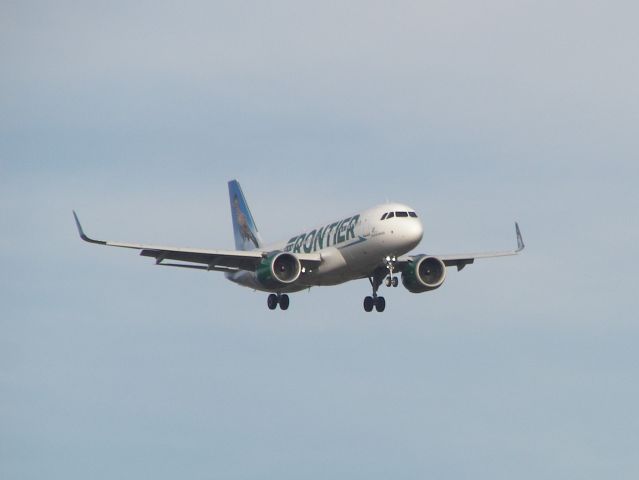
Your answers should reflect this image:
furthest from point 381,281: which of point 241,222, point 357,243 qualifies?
point 241,222

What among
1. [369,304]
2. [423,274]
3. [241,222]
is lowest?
[369,304]

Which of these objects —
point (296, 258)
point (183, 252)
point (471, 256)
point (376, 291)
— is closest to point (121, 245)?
point (183, 252)

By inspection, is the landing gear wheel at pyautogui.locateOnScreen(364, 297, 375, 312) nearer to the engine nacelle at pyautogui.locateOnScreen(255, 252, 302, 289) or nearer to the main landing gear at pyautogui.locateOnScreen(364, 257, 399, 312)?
the main landing gear at pyautogui.locateOnScreen(364, 257, 399, 312)

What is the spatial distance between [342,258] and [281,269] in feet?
10.3

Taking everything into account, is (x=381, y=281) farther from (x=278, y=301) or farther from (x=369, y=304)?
(x=278, y=301)

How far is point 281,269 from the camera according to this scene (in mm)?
71438

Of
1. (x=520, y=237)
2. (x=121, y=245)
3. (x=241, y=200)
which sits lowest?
(x=121, y=245)

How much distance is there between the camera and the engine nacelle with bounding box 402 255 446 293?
72438 millimetres

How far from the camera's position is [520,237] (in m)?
77.3

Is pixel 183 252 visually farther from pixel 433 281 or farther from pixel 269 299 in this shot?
pixel 433 281

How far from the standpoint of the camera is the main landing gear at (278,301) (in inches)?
2997

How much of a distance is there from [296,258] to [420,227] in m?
6.66

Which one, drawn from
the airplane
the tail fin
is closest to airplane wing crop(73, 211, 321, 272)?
the airplane

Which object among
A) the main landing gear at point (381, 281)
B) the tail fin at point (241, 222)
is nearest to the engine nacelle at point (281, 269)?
the main landing gear at point (381, 281)
